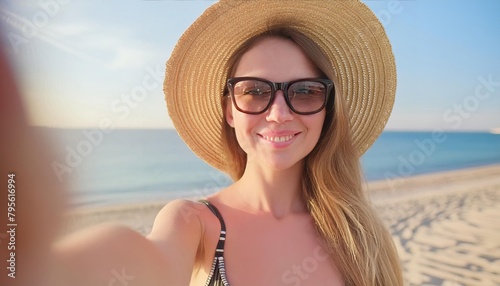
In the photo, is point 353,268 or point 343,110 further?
point 343,110

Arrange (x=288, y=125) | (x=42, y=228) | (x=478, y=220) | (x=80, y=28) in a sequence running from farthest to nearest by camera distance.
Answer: (x=80, y=28)
(x=478, y=220)
(x=288, y=125)
(x=42, y=228)

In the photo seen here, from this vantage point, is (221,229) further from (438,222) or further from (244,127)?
(438,222)

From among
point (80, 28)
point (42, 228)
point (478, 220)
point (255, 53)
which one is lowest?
point (478, 220)

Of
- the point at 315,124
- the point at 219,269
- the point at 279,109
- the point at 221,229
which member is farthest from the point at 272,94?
the point at 219,269

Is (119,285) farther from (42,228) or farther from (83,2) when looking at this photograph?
(83,2)

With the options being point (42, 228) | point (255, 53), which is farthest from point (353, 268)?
point (42, 228)

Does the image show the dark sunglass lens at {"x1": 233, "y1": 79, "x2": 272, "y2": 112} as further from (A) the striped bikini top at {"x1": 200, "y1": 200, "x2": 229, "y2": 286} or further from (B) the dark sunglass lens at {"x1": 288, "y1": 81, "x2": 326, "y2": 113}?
(A) the striped bikini top at {"x1": 200, "y1": 200, "x2": 229, "y2": 286}

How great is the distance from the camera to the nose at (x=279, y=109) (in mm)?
1806

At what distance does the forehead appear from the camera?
185cm

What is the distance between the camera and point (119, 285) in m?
0.78

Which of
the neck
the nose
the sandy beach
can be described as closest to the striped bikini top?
the neck

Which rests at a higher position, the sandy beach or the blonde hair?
the blonde hair

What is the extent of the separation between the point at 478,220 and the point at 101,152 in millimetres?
11988

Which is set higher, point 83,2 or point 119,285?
point 83,2
